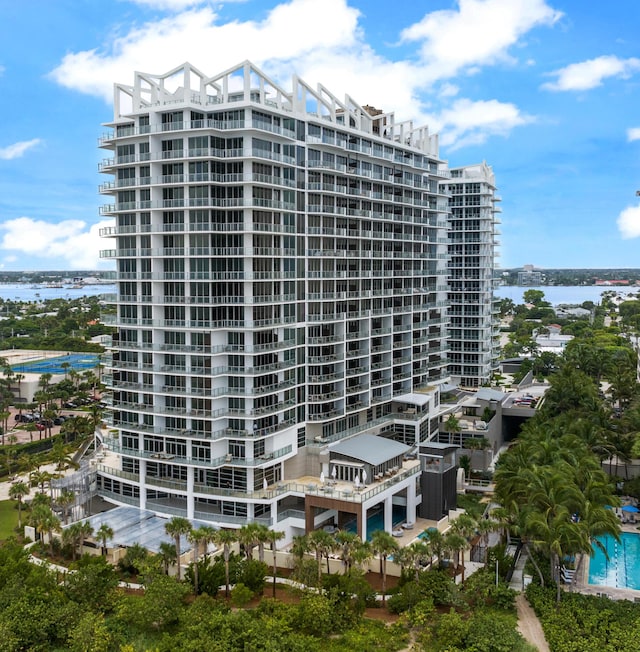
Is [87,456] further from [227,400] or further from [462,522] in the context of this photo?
[462,522]

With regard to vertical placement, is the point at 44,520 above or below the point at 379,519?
above

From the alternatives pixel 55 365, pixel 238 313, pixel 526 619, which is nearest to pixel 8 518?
pixel 238 313

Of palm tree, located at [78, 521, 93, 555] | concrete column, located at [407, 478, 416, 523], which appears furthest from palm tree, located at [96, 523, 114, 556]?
concrete column, located at [407, 478, 416, 523]

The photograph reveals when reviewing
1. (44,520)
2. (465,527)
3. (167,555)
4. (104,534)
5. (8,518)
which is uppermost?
(465,527)

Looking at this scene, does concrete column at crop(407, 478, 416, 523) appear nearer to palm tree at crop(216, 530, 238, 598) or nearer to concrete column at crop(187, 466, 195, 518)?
concrete column at crop(187, 466, 195, 518)

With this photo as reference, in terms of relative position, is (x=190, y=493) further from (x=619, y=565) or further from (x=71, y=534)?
(x=619, y=565)

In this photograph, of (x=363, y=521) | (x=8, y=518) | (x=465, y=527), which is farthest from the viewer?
(x=8, y=518)

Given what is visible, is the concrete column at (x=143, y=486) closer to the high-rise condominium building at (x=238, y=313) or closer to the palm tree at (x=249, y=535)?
the high-rise condominium building at (x=238, y=313)

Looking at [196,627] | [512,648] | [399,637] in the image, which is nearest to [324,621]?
[399,637]
